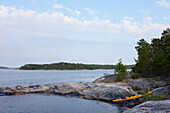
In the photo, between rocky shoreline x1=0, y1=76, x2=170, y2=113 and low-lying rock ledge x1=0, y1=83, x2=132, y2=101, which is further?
low-lying rock ledge x1=0, y1=83, x2=132, y2=101

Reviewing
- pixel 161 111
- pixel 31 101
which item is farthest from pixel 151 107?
pixel 31 101

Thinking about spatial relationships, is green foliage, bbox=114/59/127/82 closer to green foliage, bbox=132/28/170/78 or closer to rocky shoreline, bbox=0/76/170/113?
green foliage, bbox=132/28/170/78

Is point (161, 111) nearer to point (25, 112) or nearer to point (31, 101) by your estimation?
point (25, 112)

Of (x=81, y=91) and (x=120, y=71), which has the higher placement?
(x=120, y=71)

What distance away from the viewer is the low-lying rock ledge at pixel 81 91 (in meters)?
27.7

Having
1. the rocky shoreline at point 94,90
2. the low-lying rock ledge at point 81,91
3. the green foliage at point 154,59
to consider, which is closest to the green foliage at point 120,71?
the green foliage at point 154,59

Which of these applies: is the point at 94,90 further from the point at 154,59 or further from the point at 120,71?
the point at 154,59

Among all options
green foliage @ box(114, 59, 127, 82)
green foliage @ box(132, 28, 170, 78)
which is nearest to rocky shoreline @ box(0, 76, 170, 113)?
green foliage @ box(114, 59, 127, 82)

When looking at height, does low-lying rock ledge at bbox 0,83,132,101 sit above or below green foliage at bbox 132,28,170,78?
below

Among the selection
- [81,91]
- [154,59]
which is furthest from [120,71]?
[81,91]

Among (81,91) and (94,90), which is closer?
(94,90)

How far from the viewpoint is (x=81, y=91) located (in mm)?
32000

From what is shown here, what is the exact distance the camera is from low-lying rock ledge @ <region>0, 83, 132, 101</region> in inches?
1091

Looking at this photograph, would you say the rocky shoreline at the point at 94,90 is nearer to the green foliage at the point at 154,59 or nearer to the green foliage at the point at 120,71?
the green foliage at the point at 120,71
